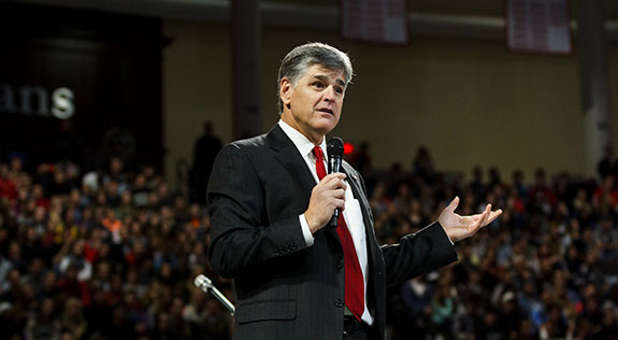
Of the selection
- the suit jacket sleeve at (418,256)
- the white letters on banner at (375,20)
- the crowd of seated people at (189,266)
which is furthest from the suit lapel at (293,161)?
the white letters on banner at (375,20)

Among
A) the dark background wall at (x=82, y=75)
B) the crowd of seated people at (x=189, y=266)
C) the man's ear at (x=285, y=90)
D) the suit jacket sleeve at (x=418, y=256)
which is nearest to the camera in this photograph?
the man's ear at (x=285, y=90)

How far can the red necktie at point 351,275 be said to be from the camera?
239cm

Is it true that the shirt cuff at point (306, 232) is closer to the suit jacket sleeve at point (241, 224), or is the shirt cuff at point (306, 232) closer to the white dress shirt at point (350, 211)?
the suit jacket sleeve at point (241, 224)

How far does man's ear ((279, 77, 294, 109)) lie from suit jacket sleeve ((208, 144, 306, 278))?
0.61 ft

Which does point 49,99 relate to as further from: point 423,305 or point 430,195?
point 423,305

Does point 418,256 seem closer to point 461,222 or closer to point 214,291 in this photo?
point 461,222

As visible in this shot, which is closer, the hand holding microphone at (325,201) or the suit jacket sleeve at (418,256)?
the hand holding microphone at (325,201)

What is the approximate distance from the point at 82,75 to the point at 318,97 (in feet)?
49.4

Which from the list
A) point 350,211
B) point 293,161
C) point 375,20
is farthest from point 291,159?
point 375,20

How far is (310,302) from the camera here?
2.30 meters

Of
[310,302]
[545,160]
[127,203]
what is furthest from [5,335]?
[545,160]

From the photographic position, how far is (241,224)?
2316mm

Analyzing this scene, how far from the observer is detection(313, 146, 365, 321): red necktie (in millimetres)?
2387

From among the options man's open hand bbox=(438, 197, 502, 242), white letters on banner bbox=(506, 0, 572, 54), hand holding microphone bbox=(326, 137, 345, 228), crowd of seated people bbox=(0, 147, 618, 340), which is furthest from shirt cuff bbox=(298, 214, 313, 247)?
white letters on banner bbox=(506, 0, 572, 54)
